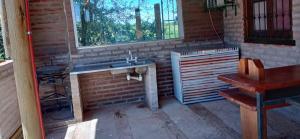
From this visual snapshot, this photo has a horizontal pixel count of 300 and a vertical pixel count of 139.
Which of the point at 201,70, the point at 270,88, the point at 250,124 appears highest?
the point at 270,88

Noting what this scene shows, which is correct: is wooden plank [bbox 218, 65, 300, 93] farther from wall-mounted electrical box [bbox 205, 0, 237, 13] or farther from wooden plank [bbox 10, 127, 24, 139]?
wooden plank [bbox 10, 127, 24, 139]

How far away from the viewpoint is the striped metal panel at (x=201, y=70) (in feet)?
14.6

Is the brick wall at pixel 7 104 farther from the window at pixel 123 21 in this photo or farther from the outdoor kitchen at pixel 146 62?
the window at pixel 123 21

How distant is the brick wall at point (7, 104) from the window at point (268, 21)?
11.0ft

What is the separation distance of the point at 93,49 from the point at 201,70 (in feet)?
5.73

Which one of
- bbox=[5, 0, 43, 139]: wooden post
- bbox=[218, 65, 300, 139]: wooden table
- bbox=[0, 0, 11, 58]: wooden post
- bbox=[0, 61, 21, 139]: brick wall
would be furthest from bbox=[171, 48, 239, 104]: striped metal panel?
bbox=[5, 0, 43, 139]: wooden post

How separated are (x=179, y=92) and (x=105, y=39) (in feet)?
4.87

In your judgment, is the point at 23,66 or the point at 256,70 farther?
the point at 256,70

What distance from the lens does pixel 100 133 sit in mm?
Answer: 3670

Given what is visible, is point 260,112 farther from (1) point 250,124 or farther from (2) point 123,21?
(2) point 123,21

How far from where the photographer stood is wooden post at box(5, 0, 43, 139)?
1997 mm

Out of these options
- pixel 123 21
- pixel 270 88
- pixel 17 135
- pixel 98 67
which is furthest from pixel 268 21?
pixel 17 135

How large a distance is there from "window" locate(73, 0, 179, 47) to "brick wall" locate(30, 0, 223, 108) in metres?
0.14

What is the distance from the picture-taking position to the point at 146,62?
14.6ft
